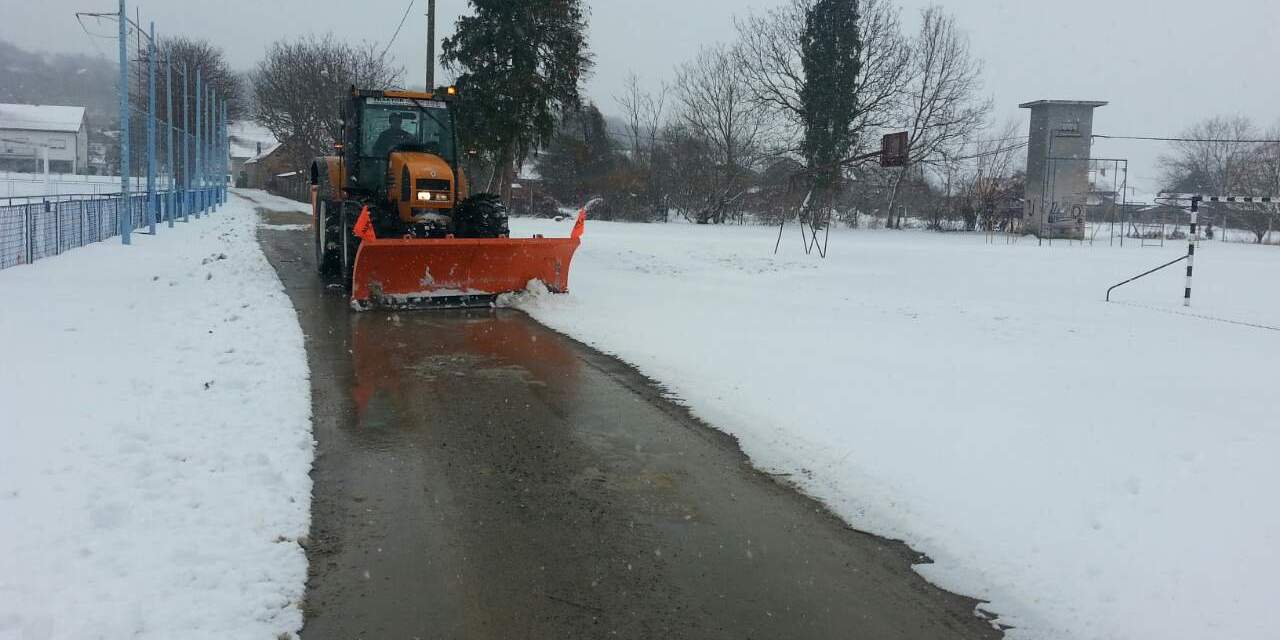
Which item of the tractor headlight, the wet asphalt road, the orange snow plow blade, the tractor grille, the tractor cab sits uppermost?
the tractor cab

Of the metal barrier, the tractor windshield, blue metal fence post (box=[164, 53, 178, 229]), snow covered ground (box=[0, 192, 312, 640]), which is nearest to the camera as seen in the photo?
snow covered ground (box=[0, 192, 312, 640])

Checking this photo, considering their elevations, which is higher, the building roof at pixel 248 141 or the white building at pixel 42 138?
the building roof at pixel 248 141

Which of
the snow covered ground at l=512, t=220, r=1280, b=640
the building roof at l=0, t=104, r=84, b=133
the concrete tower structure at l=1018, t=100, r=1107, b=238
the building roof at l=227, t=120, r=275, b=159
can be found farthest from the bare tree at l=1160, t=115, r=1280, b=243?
the building roof at l=227, t=120, r=275, b=159

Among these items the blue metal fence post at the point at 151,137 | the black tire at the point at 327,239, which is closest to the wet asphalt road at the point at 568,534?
the black tire at the point at 327,239

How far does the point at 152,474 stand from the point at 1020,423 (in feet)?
18.3

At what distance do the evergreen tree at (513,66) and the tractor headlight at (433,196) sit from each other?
51.4ft

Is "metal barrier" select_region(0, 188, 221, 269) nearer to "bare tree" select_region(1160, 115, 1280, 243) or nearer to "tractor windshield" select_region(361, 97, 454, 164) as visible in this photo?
"tractor windshield" select_region(361, 97, 454, 164)

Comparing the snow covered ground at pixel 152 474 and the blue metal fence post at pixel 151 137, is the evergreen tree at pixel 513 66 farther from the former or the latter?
the snow covered ground at pixel 152 474

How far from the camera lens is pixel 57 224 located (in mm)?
17531

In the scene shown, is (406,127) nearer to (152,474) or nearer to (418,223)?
(418,223)

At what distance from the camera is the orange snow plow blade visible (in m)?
11.4

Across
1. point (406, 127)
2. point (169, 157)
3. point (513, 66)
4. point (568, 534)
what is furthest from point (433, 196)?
point (169, 157)

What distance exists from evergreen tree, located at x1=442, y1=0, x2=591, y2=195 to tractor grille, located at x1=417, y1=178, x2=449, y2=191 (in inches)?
616

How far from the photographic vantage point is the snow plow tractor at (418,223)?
11.5 m
